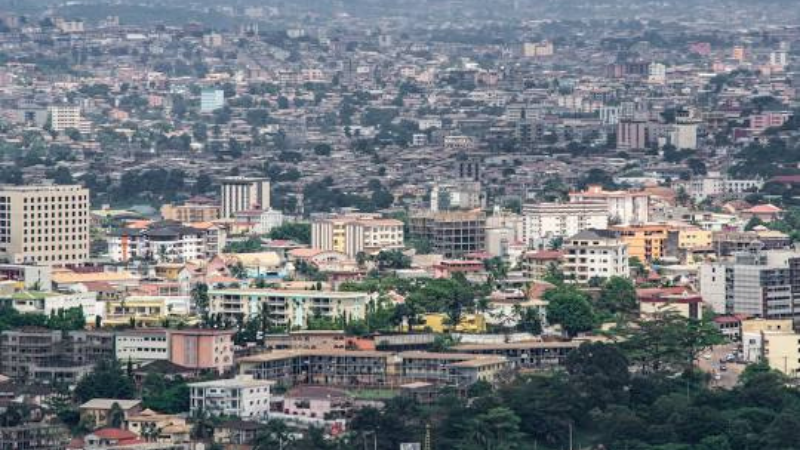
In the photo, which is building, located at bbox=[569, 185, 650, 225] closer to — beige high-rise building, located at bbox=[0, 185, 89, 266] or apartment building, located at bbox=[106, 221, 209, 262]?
apartment building, located at bbox=[106, 221, 209, 262]

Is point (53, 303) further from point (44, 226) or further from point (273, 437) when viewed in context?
point (273, 437)

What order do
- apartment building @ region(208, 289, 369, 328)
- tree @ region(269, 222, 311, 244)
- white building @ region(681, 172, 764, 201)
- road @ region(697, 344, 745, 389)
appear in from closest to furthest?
road @ region(697, 344, 745, 389)
apartment building @ region(208, 289, 369, 328)
tree @ region(269, 222, 311, 244)
white building @ region(681, 172, 764, 201)

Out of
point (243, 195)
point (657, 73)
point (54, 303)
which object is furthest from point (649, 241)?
point (657, 73)

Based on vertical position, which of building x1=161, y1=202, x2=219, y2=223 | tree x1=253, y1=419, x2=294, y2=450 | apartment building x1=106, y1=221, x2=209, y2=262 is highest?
tree x1=253, y1=419, x2=294, y2=450

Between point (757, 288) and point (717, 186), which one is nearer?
point (757, 288)

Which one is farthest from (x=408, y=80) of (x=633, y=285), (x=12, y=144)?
(x=633, y=285)

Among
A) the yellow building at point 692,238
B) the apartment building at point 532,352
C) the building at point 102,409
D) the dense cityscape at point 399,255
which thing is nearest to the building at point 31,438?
the dense cityscape at point 399,255

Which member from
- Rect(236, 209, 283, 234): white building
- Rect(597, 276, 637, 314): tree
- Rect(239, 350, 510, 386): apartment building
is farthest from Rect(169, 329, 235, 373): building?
Rect(236, 209, 283, 234): white building
